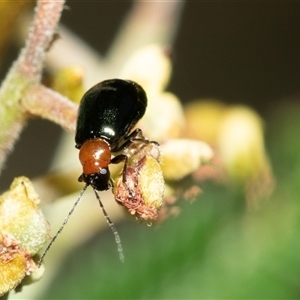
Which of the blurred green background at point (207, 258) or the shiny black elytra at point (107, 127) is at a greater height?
the shiny black elytra at point (107, 127)

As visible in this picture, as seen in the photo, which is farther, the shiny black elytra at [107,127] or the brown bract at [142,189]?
the shiny black elytra at [107,127]

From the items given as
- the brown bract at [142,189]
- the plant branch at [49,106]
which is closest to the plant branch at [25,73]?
the plant branch at [49,106]

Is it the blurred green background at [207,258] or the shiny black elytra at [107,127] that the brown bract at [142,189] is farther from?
the blurred green background at [207,258]

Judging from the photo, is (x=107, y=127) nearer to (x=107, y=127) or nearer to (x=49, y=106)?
(x=107, y=127)

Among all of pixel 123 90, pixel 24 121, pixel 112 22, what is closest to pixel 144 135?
pixel 123 90

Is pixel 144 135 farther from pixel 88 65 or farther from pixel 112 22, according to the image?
pixel 112 22

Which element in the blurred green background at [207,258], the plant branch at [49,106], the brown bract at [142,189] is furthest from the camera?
the blurred green background at [207,258]

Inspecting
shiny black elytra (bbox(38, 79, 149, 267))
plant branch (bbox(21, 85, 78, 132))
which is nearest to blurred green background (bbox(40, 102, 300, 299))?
shiny black elytra (bbox(38, 79, 149, 267))

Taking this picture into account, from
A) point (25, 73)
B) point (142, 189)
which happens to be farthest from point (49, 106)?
point (142, 189)
